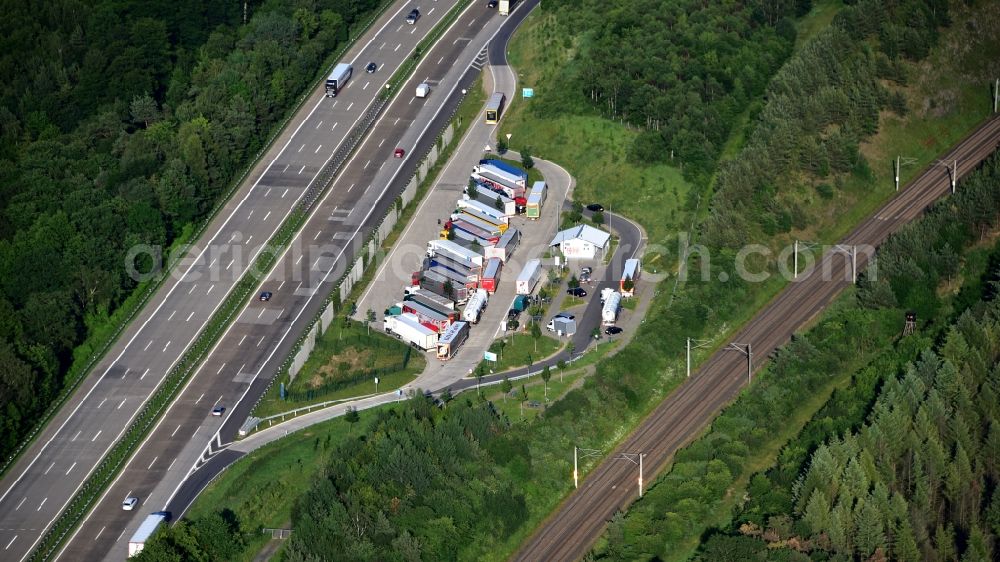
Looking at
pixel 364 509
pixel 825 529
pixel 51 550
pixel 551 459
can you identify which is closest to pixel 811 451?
pixel 825 529

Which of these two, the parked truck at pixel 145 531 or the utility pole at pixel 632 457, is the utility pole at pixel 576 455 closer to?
the utility pole at pixel 632 457

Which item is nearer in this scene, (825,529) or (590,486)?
(825,529)

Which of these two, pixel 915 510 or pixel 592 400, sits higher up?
pixel 592 400

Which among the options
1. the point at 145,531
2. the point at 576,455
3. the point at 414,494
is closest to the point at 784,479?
the point at 576,455

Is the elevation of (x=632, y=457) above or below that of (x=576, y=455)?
above

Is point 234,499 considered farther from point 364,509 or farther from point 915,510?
point 915,510

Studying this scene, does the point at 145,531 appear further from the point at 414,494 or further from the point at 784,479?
the point at 784,479

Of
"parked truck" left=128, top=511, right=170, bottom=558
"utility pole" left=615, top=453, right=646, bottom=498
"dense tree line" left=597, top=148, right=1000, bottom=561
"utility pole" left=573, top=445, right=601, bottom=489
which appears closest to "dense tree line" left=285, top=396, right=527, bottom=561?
"utility pole" left=573, top=445, right=601, bottom=489

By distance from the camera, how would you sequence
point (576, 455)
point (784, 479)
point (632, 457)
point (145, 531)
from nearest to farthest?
point (145, 531) < point (784, 479) < point (576, 455) < point (632, 457)
